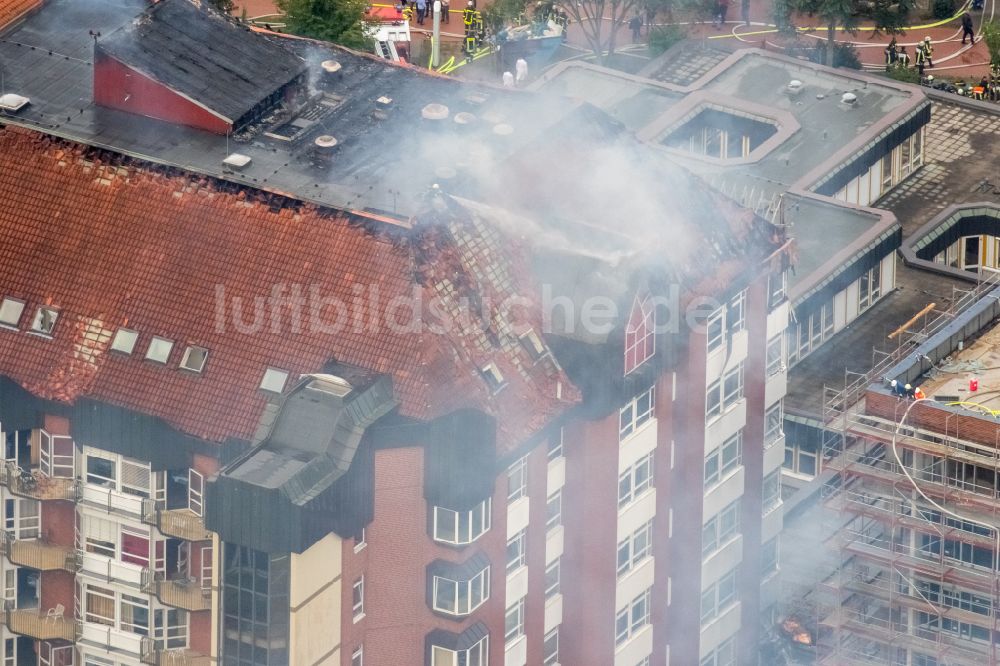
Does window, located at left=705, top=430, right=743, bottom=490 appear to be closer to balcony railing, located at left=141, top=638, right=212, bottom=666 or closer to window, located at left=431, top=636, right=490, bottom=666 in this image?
window, located at left=431, top=636, right=490, bottom=666

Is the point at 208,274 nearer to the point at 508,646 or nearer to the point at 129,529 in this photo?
the point at 129,529

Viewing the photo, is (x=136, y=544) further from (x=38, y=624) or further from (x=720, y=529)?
(x=720, y=529)

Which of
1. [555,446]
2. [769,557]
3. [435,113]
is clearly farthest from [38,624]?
[769,557]

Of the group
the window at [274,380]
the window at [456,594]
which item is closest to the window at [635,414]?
the window at [456,594]

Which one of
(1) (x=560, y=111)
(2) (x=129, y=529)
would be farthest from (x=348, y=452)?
(1) (x=560, y=111)

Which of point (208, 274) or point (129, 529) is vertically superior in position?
point (208, 274)

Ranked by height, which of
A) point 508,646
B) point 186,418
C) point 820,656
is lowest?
point 820,656

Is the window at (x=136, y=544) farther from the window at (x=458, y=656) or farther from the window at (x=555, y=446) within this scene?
the window at (x=555, y=446)
